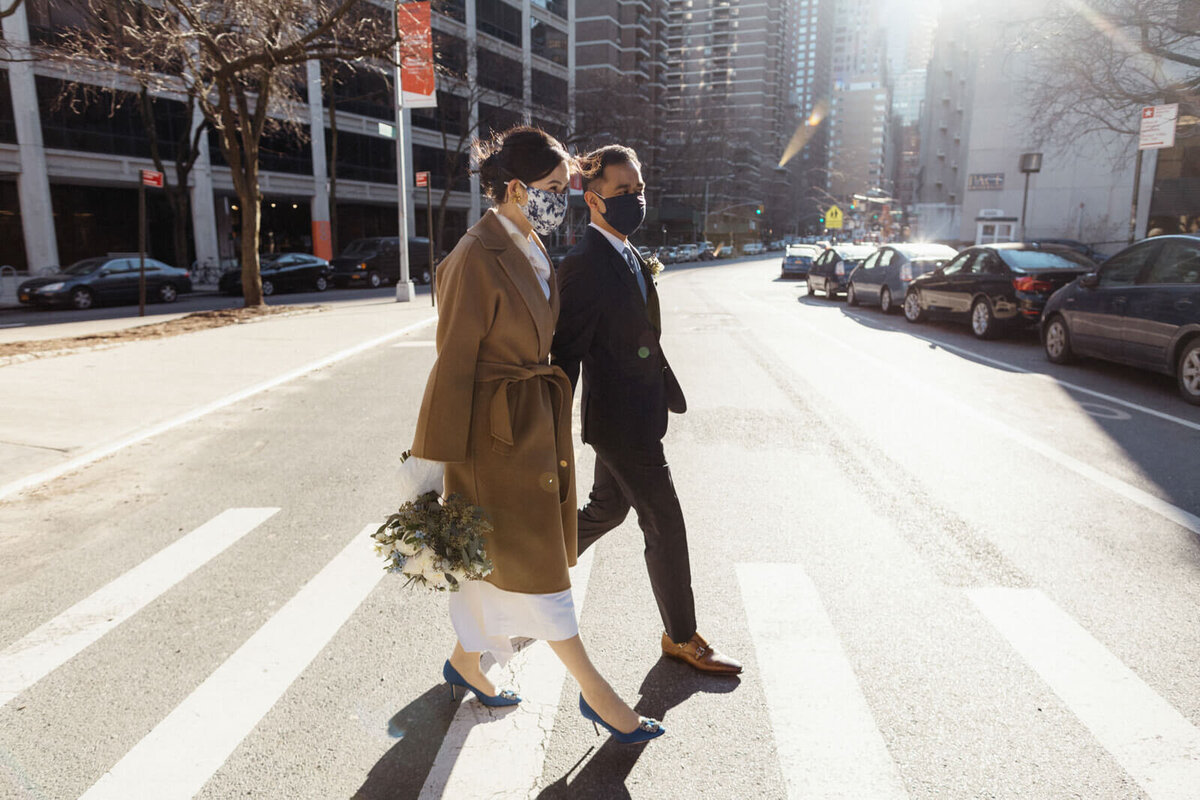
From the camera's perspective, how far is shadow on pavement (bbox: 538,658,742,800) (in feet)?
8.44

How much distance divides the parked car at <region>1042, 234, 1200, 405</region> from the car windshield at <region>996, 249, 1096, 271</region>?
3.06m

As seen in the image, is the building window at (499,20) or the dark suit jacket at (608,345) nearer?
the dark suit jacket at (608,345)

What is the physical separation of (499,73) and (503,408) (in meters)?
50.2

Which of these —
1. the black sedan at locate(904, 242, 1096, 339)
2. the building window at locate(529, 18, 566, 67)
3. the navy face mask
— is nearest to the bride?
the navy face mask

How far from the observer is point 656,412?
3.10 meters

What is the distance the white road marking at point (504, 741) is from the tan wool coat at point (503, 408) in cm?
58

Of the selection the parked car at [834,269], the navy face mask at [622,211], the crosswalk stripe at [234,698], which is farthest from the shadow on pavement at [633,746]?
the parked car at [834,269]

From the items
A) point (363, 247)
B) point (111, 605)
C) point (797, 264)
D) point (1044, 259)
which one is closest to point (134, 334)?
point (111, 605)

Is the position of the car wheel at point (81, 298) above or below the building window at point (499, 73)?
below

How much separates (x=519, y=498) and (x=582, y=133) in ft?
168

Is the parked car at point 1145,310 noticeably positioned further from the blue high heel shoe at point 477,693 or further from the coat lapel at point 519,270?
the coat lapel at point 519,270

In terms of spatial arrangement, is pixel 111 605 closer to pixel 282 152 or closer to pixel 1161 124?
pixel 1161 124

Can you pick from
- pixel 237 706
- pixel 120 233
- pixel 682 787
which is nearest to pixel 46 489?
pixel 237 706

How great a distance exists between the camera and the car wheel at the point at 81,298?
887 inches
